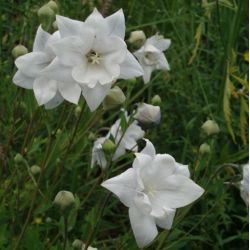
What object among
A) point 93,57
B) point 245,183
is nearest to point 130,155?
point 245,183

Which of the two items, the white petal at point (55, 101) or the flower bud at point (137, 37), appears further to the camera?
the flower bud at point (137, 37)

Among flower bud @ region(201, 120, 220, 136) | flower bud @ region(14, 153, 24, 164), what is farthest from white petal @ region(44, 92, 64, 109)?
flower bud @ region(201, 120, 220, 136)

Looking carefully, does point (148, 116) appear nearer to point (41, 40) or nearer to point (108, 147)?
point (108, 147)

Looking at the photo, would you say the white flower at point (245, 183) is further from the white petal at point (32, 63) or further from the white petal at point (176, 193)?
the white petal at point (32, 63)

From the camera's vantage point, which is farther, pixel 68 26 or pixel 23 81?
pixel 23 81

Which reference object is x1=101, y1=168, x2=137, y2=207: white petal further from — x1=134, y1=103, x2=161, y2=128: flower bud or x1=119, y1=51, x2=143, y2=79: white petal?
x1=134, y1=103, x2=161, y2=128: flower bud

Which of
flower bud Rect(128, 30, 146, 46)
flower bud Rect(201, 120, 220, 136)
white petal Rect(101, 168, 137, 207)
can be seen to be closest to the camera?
white petal Rect(101, 168, 137, 207)

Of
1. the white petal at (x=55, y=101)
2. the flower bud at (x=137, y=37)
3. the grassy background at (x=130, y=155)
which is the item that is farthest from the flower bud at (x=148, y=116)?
the white petal at (x=55, y=101)
